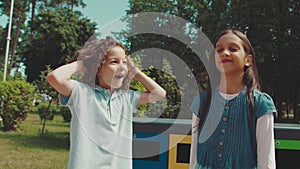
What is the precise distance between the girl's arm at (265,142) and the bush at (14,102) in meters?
8.45

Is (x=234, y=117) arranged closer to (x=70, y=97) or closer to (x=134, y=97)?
(x=134, y=97)

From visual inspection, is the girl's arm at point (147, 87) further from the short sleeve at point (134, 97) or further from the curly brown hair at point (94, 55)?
the curly brown hair at point (94, 55)

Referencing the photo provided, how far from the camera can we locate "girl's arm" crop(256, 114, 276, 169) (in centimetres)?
136

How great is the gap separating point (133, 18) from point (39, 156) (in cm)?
475

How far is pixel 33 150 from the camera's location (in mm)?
6734

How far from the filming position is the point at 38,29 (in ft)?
82.1

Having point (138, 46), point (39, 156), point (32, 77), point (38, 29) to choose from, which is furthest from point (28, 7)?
point (138, 46)

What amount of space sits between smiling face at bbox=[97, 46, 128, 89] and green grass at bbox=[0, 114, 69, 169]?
4.01m

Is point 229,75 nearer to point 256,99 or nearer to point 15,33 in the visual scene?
point 256,99

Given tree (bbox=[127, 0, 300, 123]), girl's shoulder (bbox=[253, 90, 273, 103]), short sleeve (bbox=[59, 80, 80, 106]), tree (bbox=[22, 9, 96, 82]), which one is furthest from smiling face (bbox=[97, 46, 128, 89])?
tree (bbox=[22, 9, 96, 82])

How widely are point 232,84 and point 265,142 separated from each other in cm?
30

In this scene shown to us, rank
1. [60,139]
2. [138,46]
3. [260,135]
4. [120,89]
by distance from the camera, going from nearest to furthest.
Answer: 1. [260,135]
2. [120,89]
3. [138,46]
4. [60,139]

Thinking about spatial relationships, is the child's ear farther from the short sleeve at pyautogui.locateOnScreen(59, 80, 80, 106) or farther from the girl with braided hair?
the short sleeve at pyautogui.locateOnScreen(59, 80, 80, 106)

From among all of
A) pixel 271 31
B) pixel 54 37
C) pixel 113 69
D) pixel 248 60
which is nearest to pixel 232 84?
pixel 248 60
